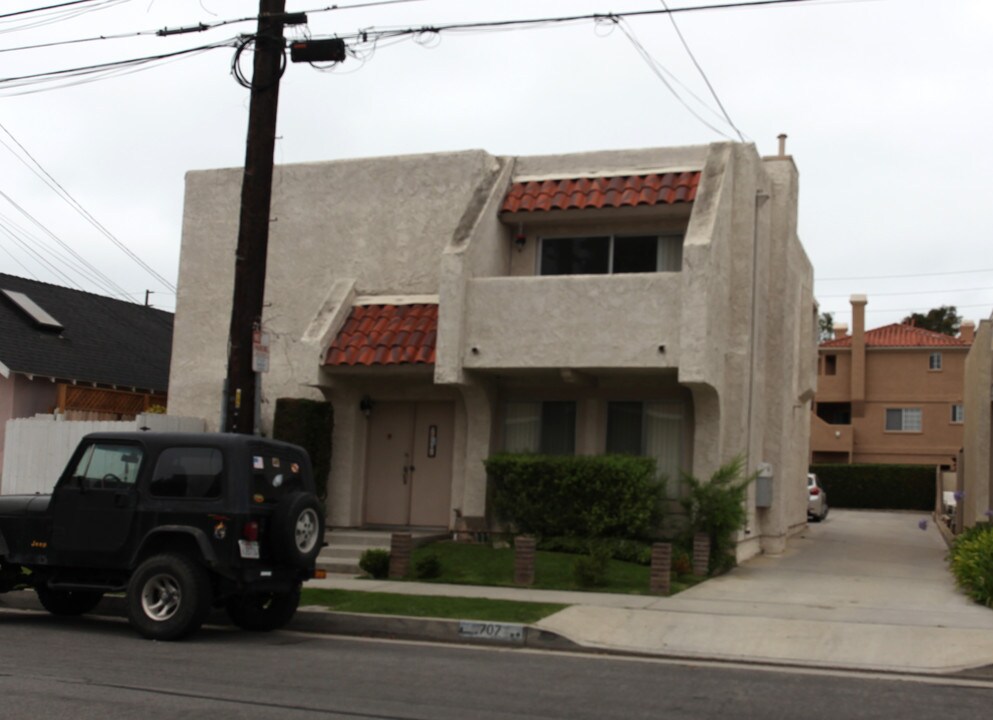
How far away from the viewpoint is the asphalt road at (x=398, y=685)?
A: 26.7 feet

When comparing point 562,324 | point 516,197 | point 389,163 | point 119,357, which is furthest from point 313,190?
point 119,357

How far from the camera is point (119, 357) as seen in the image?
31.1 metres

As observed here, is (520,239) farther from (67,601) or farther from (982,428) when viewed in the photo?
(67,601)

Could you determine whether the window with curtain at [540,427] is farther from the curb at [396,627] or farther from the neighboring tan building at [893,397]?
the neighboring tan building at [893,397]

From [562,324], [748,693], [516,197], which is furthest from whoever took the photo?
[516,197]

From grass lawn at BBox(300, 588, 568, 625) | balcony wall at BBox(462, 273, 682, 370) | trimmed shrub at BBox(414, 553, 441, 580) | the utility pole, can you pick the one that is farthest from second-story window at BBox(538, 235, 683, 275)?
grass lawn at BBox(300, 588, 568, 625)

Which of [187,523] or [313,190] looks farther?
[313,190]

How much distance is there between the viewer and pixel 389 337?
19062mm

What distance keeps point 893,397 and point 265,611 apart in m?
44.8

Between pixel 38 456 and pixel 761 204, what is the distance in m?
13.5

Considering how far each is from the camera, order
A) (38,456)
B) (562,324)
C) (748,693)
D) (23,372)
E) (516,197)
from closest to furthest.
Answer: (748,693) → (562,324) → (516,197) → (38,456) → (23,372)

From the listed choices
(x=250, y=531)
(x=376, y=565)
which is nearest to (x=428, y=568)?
(x=376, y=565)

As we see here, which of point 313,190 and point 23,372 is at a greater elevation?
point 313,190

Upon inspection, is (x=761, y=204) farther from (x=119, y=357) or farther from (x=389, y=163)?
(x=119, y=357)
